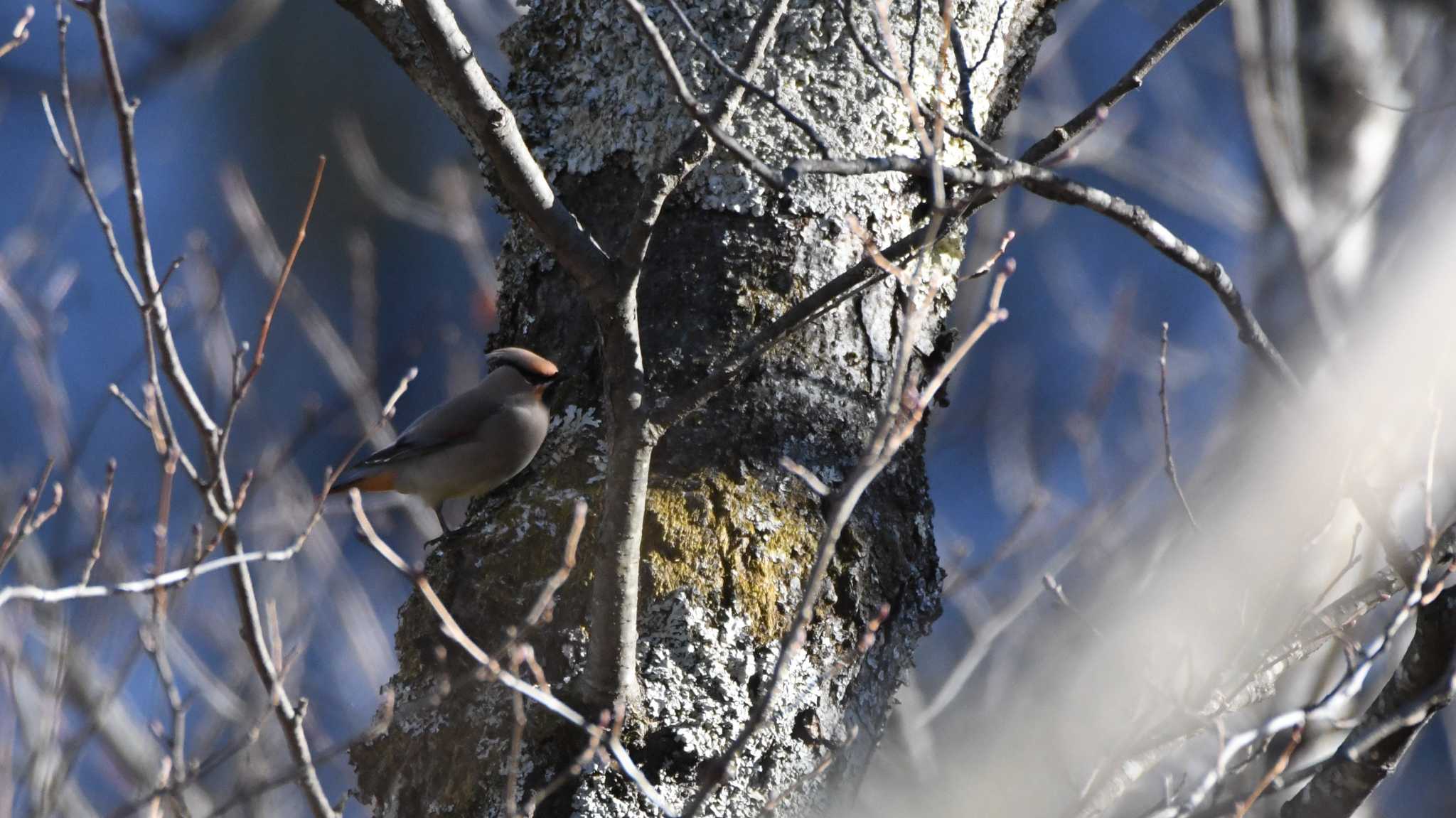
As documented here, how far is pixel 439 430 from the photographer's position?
3463 mm

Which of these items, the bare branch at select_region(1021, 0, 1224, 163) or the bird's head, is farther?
the bird's head

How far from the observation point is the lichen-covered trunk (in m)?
2.07

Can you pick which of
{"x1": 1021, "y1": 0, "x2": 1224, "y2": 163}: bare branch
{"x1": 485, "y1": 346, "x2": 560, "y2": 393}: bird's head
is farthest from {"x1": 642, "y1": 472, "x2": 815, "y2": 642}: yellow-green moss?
{"x1": 1021, "y1": 0, "x2": 1224, "y2": 163}: bare branch

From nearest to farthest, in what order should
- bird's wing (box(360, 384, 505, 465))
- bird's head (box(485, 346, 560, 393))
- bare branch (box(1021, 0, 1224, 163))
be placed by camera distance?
bare branch (box(1021, 0, 1224, 163)) → bird's head (box(485, 346, 560, 393)) → bird's wing (box(360, 384, 505, 465))

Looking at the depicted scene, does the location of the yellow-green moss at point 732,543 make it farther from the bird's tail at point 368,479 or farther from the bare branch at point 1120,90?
the bird's tail at point 368,479

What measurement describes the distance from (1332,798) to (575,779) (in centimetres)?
110

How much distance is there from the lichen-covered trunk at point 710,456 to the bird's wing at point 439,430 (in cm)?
70

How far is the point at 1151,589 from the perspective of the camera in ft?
10.5

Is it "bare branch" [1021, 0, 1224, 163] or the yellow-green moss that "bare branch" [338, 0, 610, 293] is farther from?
"bare branch" [1021, 0, 1224, 163]

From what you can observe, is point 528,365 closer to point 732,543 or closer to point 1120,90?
point 732,543

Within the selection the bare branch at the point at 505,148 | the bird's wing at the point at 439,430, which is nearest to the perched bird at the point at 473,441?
the bird's wing at the point at 439,430

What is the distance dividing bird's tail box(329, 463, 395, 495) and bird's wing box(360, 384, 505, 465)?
1.0 inches

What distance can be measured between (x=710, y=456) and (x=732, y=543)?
162 millimetres

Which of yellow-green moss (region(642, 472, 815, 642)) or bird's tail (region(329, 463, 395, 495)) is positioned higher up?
bird's tail (region(329, 463, 395, 495))
